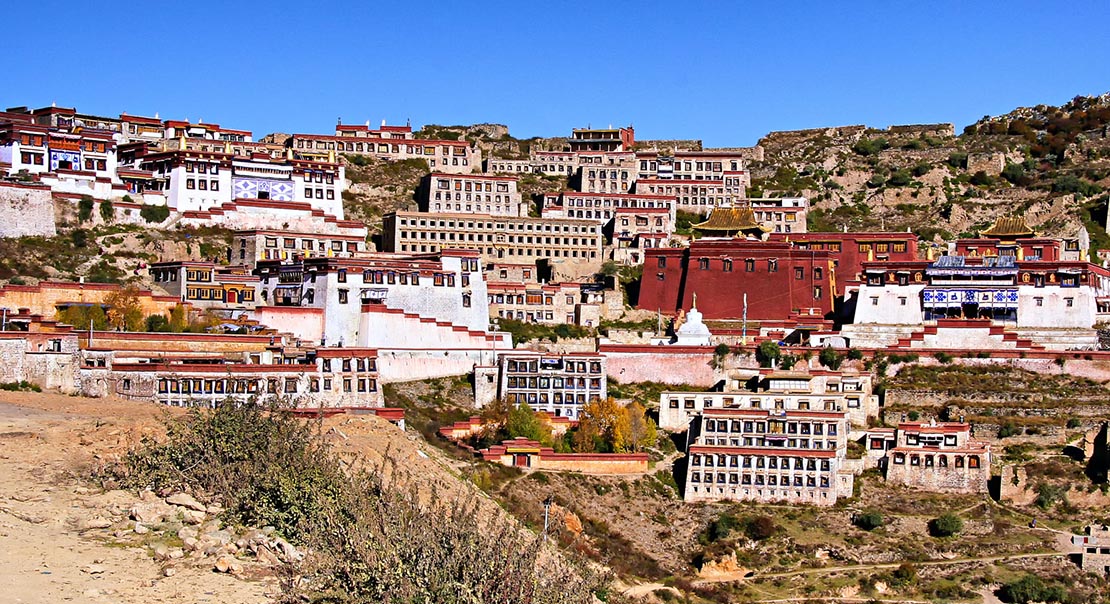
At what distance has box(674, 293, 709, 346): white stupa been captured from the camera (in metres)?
76.2

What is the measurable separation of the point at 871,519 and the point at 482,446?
51.1 ft

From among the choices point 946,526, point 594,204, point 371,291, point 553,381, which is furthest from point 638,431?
point 594,204

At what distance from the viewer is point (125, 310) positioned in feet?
223

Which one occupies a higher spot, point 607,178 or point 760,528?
point 607,178

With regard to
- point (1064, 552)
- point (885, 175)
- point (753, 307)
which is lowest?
point (1064, 552)

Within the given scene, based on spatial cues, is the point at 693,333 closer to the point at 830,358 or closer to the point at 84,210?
the point at 830,358

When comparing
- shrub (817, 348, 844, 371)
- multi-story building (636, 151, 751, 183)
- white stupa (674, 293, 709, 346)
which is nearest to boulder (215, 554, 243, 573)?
white stupa (674, 293, 709, 346)

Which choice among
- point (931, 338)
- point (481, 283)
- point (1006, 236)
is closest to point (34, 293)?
point (481, 283)

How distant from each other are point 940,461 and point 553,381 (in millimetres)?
17122

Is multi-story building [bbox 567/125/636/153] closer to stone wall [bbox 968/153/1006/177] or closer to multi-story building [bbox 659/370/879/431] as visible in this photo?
stone wall [bbox 968/153/1006/177]

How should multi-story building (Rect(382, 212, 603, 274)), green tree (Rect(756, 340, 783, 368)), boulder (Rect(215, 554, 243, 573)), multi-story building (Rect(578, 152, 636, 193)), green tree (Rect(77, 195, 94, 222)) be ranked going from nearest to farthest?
boulder (Rect(215, 554, 243, 573)) < green tree (Rect(756, 340, 783, 368)) < green tree (Rect(77, 195, 94, 222)) < multi-story building (Rect(382, 212, 603, 274)) < multi-story building (Rect(578, 152, 636, 193))

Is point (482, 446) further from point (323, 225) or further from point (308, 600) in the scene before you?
point (308, 600)

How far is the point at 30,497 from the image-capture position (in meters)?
35.8

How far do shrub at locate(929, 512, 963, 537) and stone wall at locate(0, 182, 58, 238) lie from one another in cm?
4620
